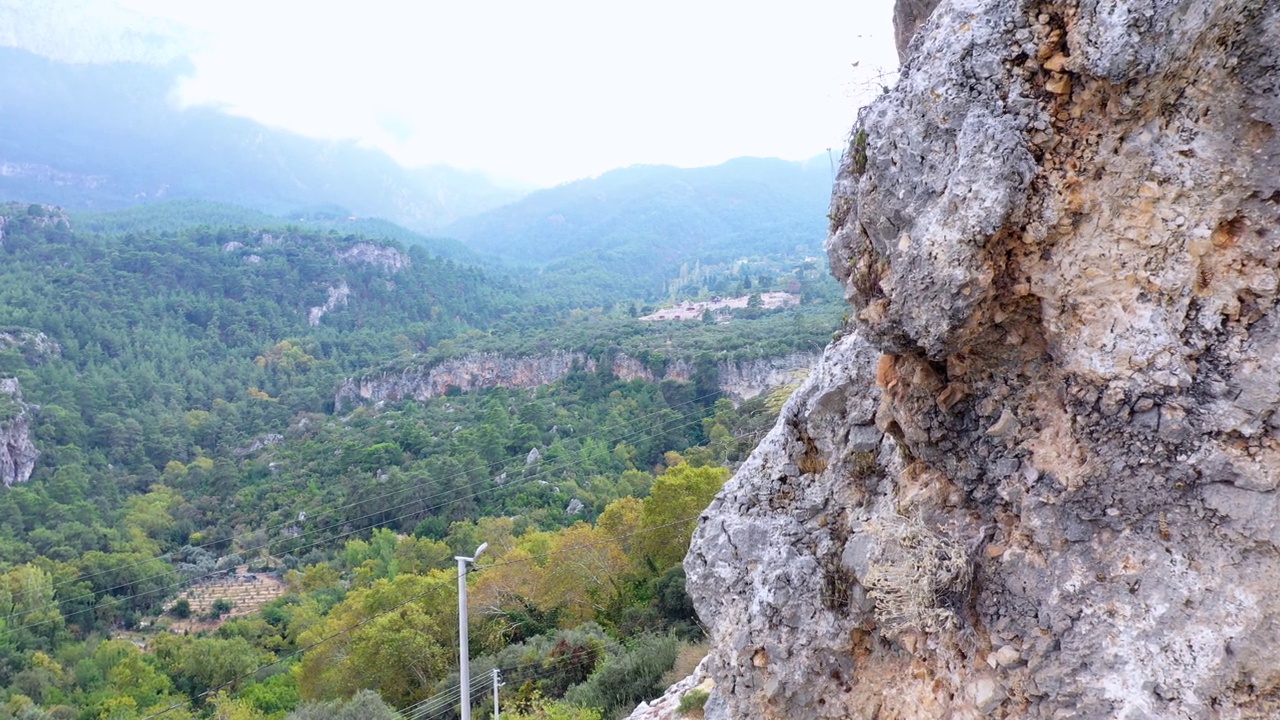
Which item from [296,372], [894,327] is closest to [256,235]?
[296,372]

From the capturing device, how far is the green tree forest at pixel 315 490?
64.8 feet

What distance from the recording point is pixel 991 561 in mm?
4637

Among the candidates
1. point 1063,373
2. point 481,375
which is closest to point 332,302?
point 481,375

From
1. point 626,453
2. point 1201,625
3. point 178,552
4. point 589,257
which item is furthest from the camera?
point 589,257

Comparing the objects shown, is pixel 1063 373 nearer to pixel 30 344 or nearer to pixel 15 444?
pixel 15 444

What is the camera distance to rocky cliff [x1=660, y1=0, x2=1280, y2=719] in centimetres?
351

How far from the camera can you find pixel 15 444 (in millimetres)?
58156

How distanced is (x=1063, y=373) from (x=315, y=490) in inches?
2035

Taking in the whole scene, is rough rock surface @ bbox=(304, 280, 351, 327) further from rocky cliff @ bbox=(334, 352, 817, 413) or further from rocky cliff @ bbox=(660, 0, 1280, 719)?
rocky cliff @ bbox=(660, 0, 1280, 719)

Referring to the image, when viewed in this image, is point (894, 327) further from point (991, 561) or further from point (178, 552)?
point (178, 552)

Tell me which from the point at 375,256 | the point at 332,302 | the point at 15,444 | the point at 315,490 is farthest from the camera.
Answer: the point at 375,256

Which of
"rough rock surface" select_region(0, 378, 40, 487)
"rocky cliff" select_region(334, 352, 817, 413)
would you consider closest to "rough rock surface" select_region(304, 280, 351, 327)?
"rocky cliff" select_region(334, 352, 817, 413)

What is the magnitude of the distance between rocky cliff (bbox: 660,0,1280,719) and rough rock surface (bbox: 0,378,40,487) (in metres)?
68.6

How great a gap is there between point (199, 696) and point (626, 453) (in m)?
25.8
